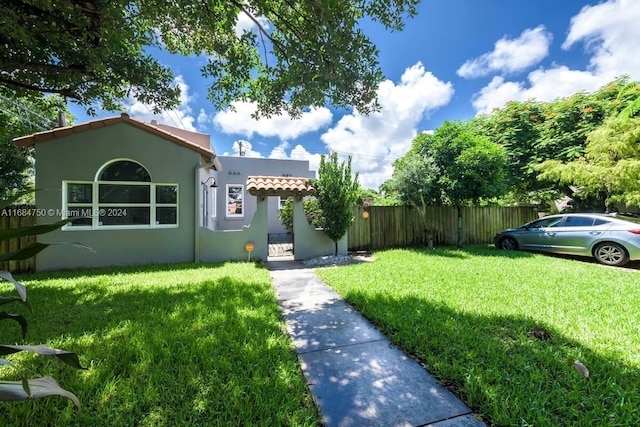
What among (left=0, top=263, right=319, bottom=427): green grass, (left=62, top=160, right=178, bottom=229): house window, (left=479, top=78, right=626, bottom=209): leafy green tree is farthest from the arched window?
(left=479, top=78, right=626, bottom=209): leafy green tree

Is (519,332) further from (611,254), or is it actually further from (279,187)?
(611,254)

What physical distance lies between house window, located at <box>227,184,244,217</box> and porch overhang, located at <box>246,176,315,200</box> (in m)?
6.81

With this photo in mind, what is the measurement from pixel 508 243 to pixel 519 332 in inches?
330

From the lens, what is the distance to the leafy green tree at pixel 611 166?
8.41 m

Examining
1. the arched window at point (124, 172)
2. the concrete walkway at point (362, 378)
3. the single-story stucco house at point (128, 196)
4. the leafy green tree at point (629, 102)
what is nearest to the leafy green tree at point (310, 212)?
the single-story stucco house at point (128, 196)

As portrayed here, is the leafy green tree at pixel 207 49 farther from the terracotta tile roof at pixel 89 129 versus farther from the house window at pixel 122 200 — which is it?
the house window at pixel 122 200

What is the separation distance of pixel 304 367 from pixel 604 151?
12.8 meters

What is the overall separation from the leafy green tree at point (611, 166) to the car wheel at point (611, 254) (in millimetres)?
2139

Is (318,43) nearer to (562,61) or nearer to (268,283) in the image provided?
Answer: (268,283)

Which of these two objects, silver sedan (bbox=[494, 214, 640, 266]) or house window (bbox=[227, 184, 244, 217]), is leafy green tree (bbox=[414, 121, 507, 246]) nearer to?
silver sedan (bbox=[494, 214, 640, 266])

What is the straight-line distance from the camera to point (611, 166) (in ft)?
29.9

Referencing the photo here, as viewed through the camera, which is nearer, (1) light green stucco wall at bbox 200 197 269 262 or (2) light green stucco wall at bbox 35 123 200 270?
(2) light green stucco wall at bbox 35 123 200 270

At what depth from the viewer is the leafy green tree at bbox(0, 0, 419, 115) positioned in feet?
14.4

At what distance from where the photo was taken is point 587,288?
5254 mm
